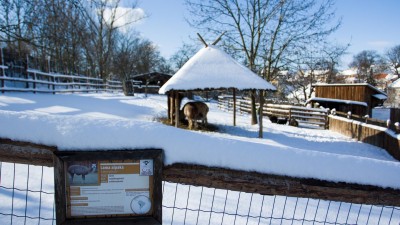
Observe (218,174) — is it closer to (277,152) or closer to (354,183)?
(277,152)

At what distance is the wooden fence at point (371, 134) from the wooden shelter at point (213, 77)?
14.3 feet

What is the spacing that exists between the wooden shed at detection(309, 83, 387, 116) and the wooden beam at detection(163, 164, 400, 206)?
946 inches

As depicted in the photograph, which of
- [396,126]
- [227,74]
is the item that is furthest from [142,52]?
[396,126]

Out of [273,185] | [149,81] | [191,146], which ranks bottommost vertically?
[273,185]

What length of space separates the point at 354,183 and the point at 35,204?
3.04 m

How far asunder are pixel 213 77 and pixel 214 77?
42 millimetres

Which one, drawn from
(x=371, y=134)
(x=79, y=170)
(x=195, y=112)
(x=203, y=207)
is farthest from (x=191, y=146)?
(x=371, y=134)

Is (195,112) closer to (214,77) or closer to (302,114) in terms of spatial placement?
(214,77)

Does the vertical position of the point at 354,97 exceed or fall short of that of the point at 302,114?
it exceeds it

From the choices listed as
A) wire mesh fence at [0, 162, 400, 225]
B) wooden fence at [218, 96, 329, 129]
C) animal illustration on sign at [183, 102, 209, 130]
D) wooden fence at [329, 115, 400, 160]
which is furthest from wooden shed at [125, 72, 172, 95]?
wire mesh fence at [0, 162, 400, 225]

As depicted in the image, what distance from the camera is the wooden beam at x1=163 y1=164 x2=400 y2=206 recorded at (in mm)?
1628

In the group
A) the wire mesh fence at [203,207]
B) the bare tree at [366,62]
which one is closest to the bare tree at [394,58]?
the bare tree at [366,62]

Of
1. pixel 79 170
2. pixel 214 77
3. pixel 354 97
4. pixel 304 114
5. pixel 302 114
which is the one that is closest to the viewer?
pixel 79 170

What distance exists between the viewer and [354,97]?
23438 mm
